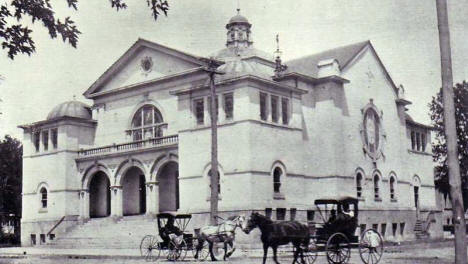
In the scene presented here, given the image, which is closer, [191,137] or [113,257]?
[113,257]

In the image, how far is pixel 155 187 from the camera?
123ft

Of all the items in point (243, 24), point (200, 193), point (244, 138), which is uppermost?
point (243, 24)

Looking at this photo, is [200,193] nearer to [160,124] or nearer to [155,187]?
[155,187]

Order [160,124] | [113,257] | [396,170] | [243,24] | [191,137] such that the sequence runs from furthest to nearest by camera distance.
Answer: [243,24] → [396,170] → [160,124] → [191,137] → [113,257]

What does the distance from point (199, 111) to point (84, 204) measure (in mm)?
12448

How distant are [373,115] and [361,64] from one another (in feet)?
11.8

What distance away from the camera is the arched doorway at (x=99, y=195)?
143ft

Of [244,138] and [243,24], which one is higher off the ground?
[243,24]

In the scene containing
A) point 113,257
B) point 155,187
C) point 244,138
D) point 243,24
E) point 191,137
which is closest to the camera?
point 113,257

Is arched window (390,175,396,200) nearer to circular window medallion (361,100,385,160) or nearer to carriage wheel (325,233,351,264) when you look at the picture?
circular window medallion (361,100,385,160)

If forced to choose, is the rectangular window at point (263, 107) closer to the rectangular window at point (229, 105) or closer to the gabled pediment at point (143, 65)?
the rectangular window at point (229, 105)

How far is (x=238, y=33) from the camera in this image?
53.0 m

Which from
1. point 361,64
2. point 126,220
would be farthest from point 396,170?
point 126,220

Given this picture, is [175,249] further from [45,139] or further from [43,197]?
[45,139]
